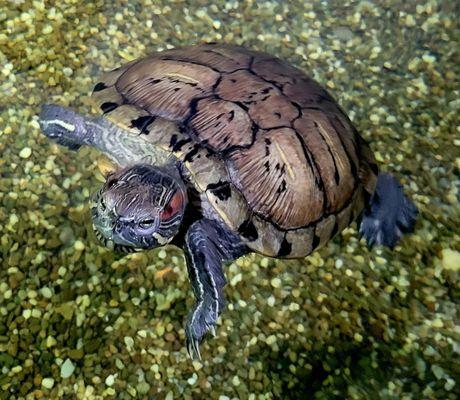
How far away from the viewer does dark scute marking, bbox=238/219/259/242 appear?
9.19 feet

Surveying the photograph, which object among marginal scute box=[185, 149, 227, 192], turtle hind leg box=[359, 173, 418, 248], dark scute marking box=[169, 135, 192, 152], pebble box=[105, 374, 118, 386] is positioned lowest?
pebble box=[105, 374, 118, 386]

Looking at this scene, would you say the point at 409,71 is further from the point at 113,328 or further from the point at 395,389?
the point at 113,328

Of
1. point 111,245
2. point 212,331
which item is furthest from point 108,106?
point 212,331

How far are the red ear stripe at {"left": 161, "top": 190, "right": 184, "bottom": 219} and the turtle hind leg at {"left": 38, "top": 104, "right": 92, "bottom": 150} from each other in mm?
893

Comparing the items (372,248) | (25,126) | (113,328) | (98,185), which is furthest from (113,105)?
(372,248)

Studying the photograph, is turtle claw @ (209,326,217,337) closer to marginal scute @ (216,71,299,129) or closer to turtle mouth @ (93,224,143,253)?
turtle mouth @ (93,224,143,253)

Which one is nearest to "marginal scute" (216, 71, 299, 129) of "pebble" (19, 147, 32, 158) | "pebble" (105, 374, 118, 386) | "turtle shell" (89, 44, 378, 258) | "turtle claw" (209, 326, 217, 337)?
"turtle shell" (89, 44, 378, 258)

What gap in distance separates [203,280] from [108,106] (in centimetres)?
116

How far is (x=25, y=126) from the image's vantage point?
11.5 feet

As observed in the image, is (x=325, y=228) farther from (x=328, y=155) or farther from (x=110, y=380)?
(x=110, y=380)

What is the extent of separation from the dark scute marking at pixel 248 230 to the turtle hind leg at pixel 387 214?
935mm

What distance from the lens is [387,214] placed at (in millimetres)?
3367

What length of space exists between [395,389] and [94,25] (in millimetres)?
3356

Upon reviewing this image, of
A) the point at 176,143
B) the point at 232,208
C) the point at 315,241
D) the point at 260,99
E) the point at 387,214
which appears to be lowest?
the point at 387,214
